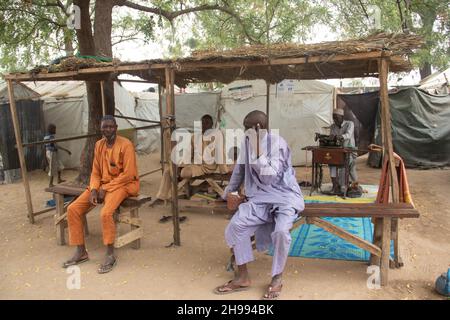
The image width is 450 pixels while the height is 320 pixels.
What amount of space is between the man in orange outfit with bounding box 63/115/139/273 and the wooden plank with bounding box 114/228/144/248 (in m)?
0.07

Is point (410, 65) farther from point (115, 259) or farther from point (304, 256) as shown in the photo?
point (115, 259)

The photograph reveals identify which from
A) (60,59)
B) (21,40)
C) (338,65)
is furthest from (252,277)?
(21,40)

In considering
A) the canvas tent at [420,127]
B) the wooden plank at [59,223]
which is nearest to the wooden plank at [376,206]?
the wooden plank at [59,223]

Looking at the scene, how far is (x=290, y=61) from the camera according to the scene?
436 cm

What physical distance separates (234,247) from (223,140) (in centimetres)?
328

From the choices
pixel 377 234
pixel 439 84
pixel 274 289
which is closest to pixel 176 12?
pixel 377 234

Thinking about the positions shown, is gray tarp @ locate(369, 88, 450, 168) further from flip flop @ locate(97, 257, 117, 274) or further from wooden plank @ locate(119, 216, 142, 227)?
flip flop @ locate(97, 257, 117, 274)

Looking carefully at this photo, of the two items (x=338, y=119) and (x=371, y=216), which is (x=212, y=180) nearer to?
(x=338, y=119)

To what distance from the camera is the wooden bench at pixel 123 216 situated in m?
4.73

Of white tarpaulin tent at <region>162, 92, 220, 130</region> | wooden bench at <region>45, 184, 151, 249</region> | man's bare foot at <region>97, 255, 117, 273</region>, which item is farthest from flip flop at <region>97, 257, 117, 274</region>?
white tarpaulin tent at <region>162, 92, 220, 130</region>

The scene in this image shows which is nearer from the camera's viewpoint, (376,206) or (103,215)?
(376,206)

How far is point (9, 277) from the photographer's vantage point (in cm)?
434

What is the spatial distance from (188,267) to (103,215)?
43.5 inches

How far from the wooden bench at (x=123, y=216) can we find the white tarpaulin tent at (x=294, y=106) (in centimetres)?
674
